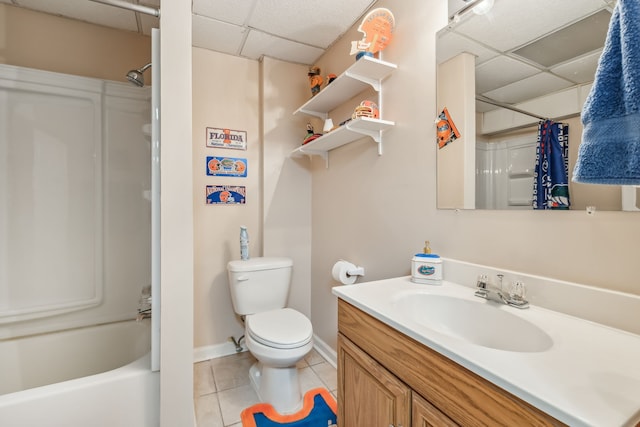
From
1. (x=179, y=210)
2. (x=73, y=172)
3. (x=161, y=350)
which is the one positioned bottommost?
(x=161, y=350)

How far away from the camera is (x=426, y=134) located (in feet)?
4.37

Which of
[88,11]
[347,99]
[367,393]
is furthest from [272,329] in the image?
[88,11]

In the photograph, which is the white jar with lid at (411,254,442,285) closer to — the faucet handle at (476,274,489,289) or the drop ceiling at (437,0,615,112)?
the faucet handle at (476,274,489,289)

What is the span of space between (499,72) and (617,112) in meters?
0.63

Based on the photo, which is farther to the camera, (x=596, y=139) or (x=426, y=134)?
(x=426, y=134)

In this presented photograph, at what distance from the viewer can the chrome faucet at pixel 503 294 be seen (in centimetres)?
89

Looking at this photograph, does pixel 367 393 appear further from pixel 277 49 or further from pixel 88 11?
pixel 88 11

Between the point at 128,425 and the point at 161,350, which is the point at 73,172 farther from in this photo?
the point at 128,425

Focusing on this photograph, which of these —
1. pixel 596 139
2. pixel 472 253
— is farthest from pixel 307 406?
pixel 596 139

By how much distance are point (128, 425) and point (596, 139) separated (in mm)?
1894

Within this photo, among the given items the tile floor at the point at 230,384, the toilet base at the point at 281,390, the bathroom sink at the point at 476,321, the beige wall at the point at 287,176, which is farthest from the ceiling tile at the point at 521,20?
the tile floor at the point at 230,384

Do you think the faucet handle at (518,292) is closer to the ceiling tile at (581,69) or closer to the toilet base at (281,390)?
the ceiling tile at (581,69)

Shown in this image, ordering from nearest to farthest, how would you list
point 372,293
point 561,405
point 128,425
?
point 561,405 < point 372,293 < point 128,425

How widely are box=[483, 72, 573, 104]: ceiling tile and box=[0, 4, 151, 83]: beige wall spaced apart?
223 cm
